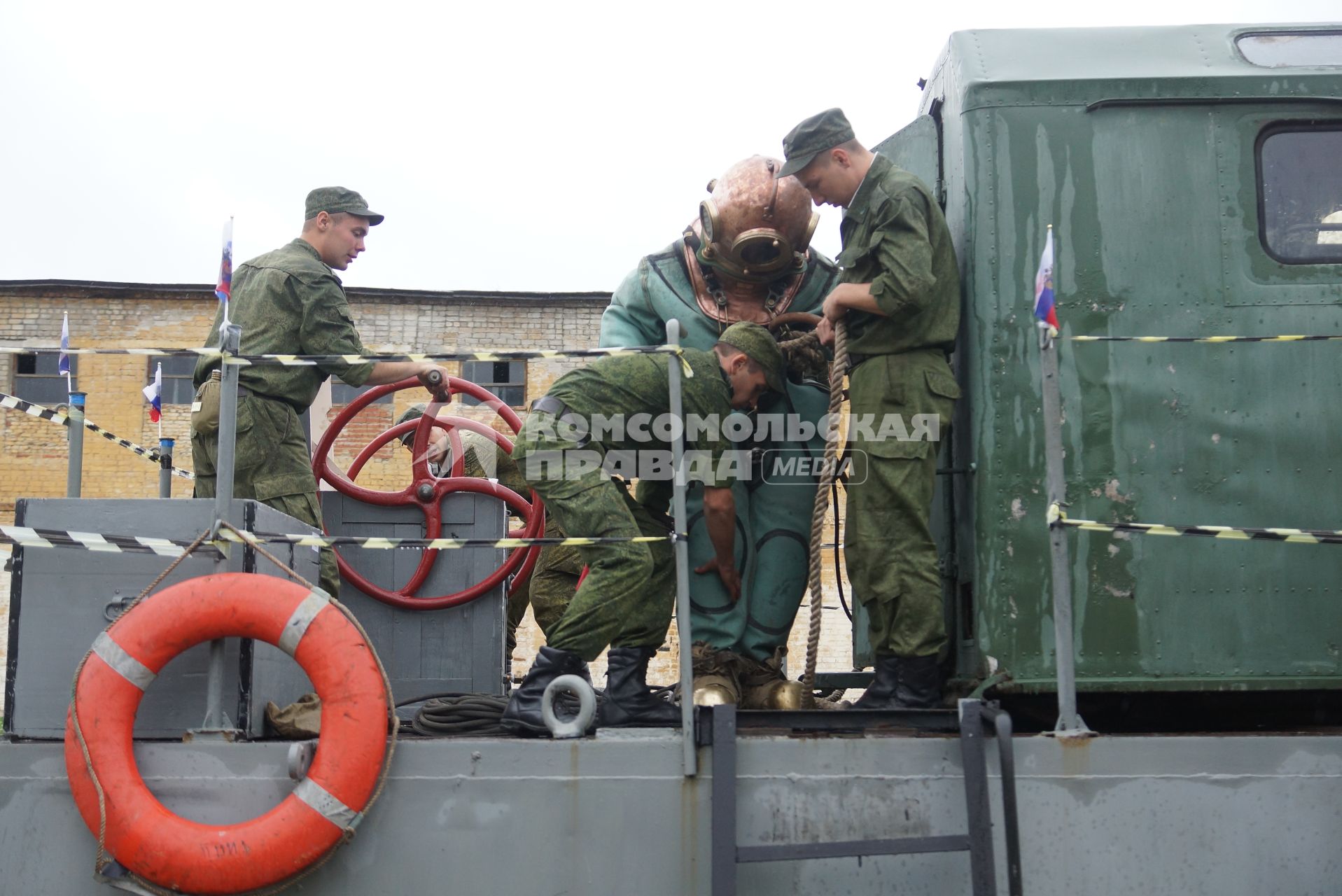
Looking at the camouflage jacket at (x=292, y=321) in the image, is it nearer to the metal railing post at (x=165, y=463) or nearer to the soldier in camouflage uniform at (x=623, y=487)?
the metal railing post at (x=165, y=463)

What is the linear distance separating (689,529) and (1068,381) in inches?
64.6

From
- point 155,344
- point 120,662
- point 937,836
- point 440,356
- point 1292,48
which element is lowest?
point 937,836

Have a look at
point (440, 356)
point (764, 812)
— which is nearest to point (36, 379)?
point (440, 356)

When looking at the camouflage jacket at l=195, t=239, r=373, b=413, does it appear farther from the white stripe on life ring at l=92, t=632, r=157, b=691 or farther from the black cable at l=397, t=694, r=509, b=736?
the white stripe on life ring at l=92, t=632, r=157, b=691

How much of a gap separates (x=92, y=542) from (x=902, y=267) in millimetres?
2591

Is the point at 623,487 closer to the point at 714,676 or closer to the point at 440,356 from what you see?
the point at 714,676

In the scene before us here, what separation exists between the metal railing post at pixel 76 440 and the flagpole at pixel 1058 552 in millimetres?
3274

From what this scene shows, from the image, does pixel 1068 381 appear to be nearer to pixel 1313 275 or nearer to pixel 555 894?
pixel 1313 275

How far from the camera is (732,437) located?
4602 millimetres

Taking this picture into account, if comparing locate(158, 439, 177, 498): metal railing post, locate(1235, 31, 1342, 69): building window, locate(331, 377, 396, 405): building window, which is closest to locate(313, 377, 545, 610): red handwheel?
locate(158, 439, 177, 498): metal railing post

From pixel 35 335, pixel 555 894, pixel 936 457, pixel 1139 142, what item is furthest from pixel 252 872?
pixel 35 335

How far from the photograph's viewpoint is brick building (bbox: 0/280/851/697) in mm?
20656

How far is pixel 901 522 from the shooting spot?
386cm

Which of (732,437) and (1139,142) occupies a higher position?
(1139,142)
